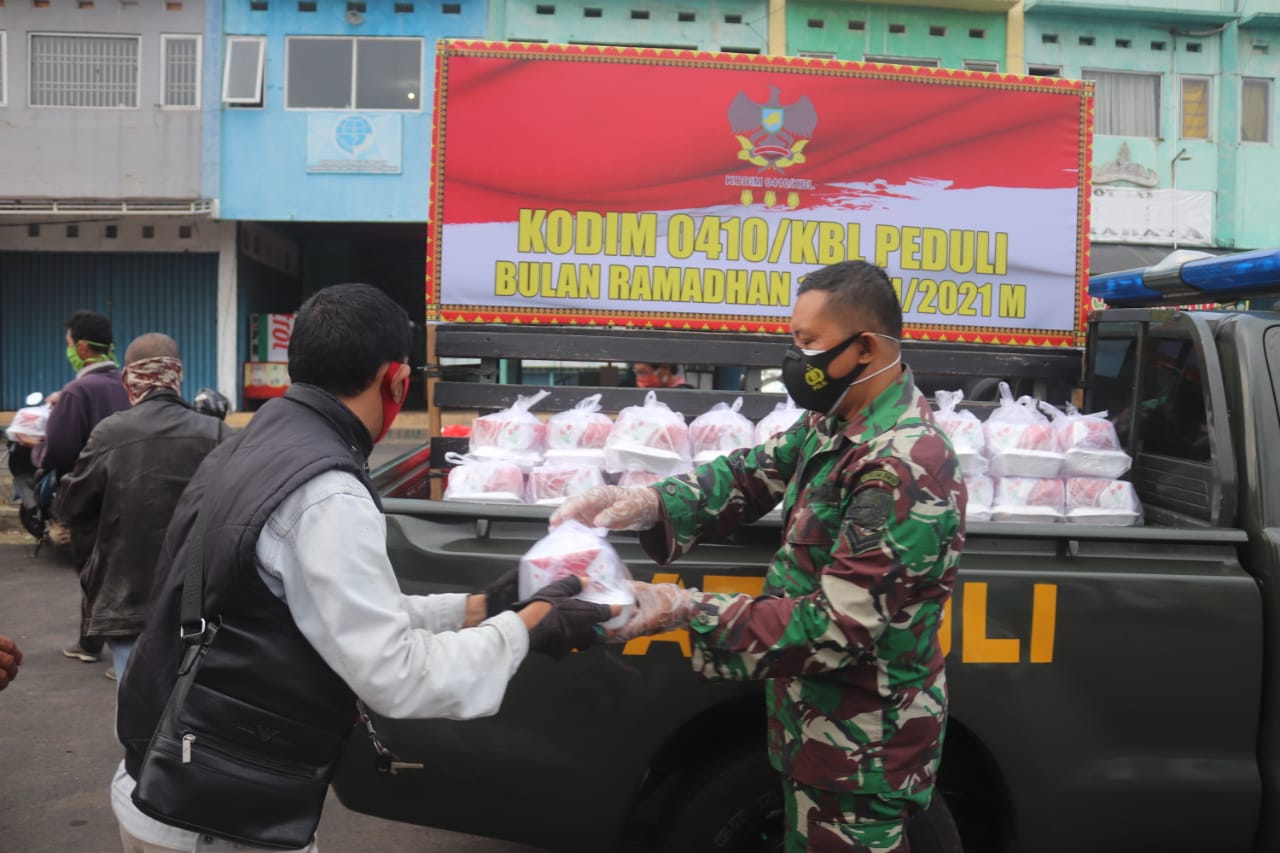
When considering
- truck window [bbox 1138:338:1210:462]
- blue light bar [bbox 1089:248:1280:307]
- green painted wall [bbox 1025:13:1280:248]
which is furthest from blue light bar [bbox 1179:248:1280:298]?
green painted wall [bbox 1025:13:1280:248]

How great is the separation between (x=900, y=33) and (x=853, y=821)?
54.5 feet

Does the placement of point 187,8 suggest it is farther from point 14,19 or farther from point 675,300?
point 675,300

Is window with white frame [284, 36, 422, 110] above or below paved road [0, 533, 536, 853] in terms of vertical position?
above

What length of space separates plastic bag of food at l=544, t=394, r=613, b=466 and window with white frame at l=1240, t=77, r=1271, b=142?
704 inches

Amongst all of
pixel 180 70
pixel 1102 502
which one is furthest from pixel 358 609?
pixel 180 70

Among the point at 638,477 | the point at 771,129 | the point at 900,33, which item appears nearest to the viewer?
the point at 638,477

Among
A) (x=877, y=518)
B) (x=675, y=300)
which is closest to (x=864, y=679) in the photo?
(x=877, y=518)

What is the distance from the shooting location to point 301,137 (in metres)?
15.5

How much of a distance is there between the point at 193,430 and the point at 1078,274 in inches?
151

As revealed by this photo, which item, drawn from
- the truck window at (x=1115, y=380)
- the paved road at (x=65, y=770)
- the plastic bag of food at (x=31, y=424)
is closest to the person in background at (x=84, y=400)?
the paved road at (x=65, y=770)

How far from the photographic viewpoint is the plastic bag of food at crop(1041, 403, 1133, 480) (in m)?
3.20

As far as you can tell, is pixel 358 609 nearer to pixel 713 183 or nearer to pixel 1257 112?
pixel 713 183

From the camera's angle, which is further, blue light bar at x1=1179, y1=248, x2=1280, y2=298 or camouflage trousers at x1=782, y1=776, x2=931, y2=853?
blue light bar at x1=1179, y1=248, x2=1280, y2=298

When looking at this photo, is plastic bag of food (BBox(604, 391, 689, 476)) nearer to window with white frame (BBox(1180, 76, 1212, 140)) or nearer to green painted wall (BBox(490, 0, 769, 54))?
green painted wall (BBox(490, 0, 769, 54))
